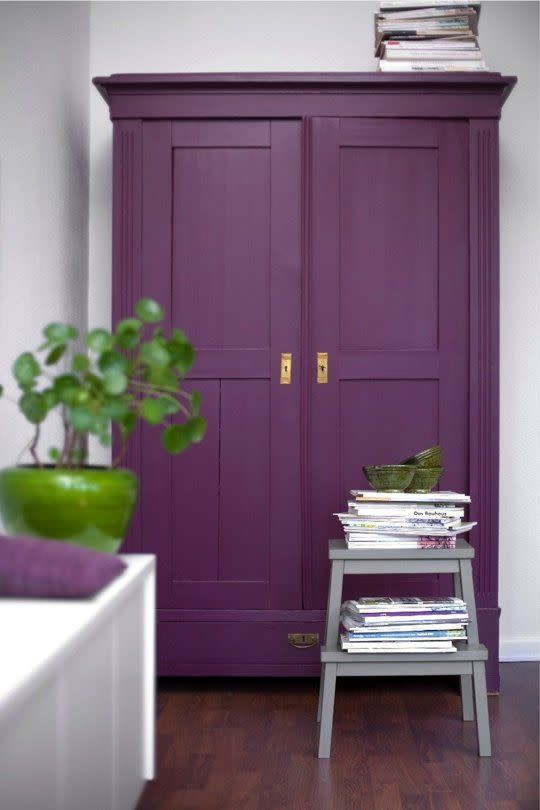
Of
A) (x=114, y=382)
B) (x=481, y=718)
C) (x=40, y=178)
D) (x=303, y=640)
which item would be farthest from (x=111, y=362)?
(x=303, y=640)

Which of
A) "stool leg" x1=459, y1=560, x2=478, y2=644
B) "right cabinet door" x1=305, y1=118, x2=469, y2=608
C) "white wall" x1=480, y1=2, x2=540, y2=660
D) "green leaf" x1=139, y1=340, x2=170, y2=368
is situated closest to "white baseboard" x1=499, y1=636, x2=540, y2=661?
"white wall" x1=480, y1=2, x2=540, y2=660

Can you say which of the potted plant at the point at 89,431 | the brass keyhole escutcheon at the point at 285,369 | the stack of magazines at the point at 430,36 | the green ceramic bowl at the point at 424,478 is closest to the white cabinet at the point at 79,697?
the potted plant at the point at 89,431

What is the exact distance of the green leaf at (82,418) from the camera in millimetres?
1638

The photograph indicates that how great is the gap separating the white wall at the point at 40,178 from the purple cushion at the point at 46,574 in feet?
4.32

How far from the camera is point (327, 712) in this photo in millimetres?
2490

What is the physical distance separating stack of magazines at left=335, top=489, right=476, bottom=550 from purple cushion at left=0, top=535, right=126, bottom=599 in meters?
1.32

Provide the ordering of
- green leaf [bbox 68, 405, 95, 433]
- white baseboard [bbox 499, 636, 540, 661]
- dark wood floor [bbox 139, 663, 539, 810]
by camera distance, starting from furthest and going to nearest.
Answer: white baseboard [bbox 499, 636, 540, 661]
dark wood floor [bbox 139, 663, 539, 810]
green leaf [bbox 68, 405, 95, 433]

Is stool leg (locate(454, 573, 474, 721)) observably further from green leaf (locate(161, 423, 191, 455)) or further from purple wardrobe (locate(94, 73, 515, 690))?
green leaf (locate(161, 423, 191, 455))

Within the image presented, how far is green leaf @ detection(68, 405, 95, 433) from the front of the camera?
164cm

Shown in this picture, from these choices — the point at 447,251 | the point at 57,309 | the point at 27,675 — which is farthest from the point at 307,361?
the point at 27,675

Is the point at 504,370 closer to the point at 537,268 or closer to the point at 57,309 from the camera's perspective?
the point at 537,268

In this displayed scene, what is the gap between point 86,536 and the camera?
168 centimetres

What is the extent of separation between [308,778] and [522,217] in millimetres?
2297

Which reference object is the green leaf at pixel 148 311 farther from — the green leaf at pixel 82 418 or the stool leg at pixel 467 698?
the stool leg at pixel 467 698
